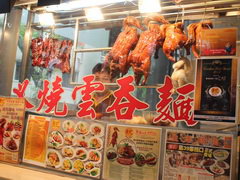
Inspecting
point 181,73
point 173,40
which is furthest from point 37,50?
point 181,73

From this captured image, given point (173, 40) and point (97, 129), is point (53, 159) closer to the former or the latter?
point (97, 129)

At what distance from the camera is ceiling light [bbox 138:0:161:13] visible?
2625mm

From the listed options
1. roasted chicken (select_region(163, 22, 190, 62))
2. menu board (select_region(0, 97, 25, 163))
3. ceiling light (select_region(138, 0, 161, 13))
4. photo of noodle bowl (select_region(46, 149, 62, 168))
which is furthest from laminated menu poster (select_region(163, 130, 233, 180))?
menu board (select_region(0, 97, 25, 163))

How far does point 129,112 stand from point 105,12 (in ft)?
4.00

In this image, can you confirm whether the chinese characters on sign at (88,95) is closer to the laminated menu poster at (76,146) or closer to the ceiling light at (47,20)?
the laminated menu poster at (76,146)

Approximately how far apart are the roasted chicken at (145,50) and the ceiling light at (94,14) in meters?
0.64

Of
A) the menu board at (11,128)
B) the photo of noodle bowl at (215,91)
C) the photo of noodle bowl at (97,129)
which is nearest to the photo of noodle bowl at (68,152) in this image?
the photo of noodle bowl at (97,129)

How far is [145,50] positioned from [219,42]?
683mm

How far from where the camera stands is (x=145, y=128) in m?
2.38

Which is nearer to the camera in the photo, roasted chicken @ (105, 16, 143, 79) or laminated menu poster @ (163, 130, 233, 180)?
laminated menu poster @ (163, 130, 233, 180)

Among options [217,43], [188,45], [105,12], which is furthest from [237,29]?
[105,12]

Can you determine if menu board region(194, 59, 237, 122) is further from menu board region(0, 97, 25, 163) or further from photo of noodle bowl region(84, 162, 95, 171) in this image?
menu board region(0, 97, 25, 163)

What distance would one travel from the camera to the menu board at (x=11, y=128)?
2.93m

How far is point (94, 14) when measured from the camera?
2.96 m
